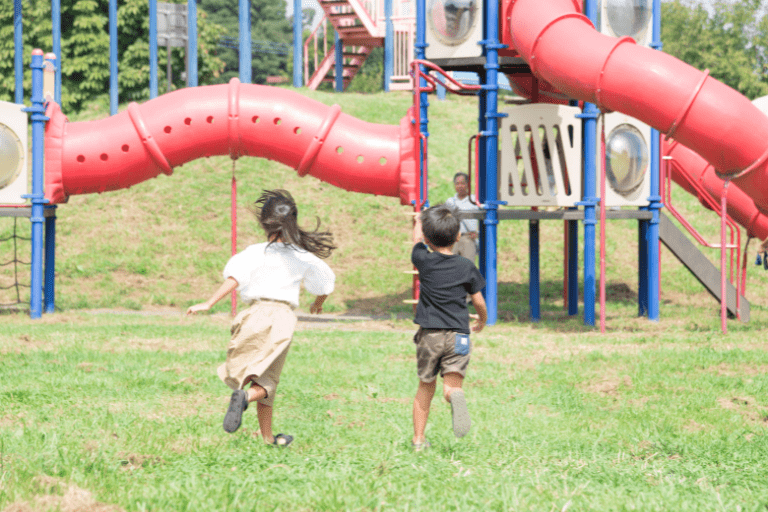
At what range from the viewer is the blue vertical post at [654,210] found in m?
11.5

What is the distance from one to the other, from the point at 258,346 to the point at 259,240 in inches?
494

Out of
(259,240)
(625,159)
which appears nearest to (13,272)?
(259,240)

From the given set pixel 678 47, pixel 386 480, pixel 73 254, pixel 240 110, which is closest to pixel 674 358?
pixel 386 480

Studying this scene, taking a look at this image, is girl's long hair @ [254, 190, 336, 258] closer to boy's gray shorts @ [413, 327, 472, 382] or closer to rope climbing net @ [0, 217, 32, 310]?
boy's gray shorts @ [413, 327, 472, 382]

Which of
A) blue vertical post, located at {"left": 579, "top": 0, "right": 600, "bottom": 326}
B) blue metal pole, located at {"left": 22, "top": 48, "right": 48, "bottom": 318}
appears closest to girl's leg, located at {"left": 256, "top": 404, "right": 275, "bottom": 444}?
blue vertical post, located at {"left": 579, "top": 0, "right": 600, "bottom": 326}

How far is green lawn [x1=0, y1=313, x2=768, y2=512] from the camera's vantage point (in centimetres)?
367

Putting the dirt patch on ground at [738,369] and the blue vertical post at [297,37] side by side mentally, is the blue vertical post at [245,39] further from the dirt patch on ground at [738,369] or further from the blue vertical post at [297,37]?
the dirt patch on ground at [738,369]

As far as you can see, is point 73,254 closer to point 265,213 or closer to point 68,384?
point 68,384

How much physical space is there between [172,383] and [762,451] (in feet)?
13.9

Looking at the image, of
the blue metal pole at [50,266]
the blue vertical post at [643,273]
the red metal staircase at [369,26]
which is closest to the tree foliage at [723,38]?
the red metal staircase at [369,26]

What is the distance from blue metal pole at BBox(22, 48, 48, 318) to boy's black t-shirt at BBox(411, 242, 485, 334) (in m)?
8.21

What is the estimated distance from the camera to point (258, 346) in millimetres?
4625

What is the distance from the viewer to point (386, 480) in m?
3.85

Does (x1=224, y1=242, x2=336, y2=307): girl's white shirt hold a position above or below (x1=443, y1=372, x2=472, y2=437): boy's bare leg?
above
